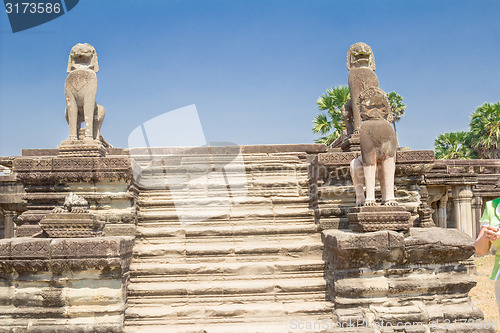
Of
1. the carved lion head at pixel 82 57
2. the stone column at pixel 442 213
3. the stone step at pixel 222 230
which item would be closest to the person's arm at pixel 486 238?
the stone step at pixel 222 230

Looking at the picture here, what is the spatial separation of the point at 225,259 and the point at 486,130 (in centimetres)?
2454

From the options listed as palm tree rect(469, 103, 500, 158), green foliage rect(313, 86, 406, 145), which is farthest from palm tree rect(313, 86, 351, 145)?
palm tree rect(469, 103, 500, 158)

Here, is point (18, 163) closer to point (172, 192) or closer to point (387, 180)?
point (172, 192)

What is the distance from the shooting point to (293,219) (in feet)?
20.5

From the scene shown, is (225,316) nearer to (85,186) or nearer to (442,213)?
(85,186)

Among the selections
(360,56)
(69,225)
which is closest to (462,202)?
(360,56)

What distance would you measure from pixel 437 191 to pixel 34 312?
41.6 feet

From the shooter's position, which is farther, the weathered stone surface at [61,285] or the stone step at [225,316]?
the stone step at [225,316]

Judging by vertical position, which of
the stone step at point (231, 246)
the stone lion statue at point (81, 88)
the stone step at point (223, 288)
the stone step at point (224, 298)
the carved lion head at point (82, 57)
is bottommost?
the stone step at point (224, 298)

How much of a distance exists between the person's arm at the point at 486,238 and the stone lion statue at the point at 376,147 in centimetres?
174

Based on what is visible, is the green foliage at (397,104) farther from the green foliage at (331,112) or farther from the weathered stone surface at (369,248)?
the weathered stone surface at (369,248)

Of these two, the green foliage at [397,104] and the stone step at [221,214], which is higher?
the green foliage at [397,104]

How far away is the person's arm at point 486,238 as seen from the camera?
3094 millimetres

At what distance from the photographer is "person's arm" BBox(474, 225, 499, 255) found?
309 cm
